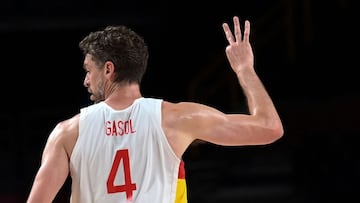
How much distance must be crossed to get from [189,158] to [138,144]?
20.2ft

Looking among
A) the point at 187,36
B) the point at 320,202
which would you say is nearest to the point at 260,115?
the point at 320,202

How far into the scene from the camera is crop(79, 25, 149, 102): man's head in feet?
10.4

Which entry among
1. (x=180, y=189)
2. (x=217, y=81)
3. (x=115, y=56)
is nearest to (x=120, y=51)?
(x=115, y=56)

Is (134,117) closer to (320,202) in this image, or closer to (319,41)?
(320,202)

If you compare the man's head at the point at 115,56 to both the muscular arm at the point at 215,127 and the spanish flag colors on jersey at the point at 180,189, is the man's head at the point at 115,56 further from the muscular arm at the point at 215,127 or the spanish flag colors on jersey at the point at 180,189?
the spanish flag colors on jersey at the point at 180,189

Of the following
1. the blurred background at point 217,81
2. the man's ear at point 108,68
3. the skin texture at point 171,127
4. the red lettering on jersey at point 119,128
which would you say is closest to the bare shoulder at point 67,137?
the skin texture at point 171,127

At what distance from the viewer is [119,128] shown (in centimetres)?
313

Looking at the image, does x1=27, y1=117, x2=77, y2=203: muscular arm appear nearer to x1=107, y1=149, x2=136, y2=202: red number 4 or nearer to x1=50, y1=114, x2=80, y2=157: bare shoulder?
x1=50, y1=114, x2=80, y2=157: bare shoulder

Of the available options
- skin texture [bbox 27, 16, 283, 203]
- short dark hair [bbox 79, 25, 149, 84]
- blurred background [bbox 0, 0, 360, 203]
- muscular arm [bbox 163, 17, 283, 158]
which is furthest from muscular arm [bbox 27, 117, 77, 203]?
blurred background [bbox 0, 0, 360, 203]

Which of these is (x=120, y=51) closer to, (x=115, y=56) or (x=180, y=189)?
(x=115, y=56)

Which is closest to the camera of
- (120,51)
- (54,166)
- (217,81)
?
(54,166)

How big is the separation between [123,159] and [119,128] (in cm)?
12

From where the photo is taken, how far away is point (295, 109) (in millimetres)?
8953

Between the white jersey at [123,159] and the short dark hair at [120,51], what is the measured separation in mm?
141
